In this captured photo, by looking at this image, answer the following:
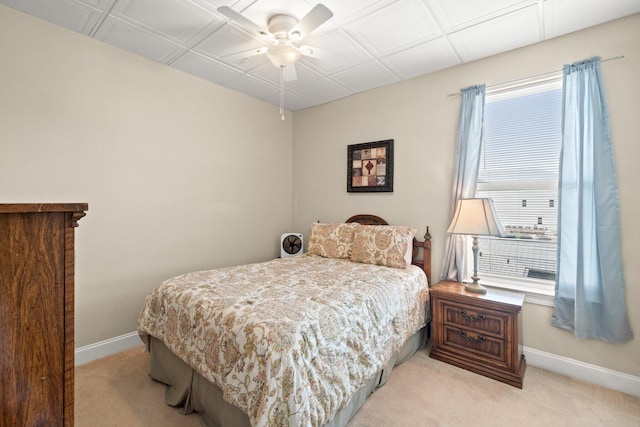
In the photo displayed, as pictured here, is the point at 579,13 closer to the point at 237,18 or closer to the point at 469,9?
the point at 469,9

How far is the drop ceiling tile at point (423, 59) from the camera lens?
2527mm

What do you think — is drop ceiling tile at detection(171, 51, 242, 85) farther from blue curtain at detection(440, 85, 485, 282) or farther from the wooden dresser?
the wooden dresser

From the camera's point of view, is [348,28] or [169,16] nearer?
[169,16]

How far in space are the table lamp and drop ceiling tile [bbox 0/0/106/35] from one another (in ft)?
10.0

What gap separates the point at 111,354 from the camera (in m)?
2.62

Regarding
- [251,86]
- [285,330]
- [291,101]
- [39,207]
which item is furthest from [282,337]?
[291,101]

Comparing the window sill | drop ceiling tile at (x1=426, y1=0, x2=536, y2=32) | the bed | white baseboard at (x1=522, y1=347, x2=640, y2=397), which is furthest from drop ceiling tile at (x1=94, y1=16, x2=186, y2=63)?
white baseboard at (x1=522, y1=347, x2=640, y2=397)

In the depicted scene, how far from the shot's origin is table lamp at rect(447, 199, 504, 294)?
2.35 meters

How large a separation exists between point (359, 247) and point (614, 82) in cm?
236

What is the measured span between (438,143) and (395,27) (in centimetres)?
120

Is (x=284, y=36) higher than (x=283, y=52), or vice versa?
(x=284, y=36)

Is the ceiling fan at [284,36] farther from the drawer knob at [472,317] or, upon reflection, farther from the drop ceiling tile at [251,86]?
the drawer knob at [472,317]

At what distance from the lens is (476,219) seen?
7.93 ft

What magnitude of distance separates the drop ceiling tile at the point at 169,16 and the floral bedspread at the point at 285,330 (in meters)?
1.93
